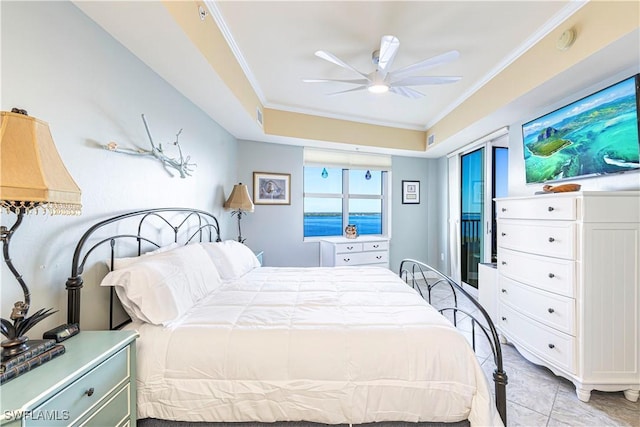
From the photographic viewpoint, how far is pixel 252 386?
130 cm

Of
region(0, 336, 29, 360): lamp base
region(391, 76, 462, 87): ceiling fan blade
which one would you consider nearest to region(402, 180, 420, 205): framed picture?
region(391, 76, 462, 87): ceiling fan blade

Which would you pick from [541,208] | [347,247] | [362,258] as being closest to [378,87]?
[541,208]

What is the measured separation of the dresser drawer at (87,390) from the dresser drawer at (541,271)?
2.73m

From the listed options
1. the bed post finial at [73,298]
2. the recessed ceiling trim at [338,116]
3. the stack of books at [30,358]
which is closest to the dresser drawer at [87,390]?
the stack of books at [30,358]

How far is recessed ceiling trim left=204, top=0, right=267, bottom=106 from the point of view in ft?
6.25

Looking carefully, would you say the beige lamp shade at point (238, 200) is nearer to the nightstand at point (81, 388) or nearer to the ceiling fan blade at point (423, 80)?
the ceiling fan blade at point (423, 80)

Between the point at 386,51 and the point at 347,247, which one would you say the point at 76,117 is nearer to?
the point at 386,51

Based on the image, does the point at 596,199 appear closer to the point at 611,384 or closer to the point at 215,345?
the point at 611,384

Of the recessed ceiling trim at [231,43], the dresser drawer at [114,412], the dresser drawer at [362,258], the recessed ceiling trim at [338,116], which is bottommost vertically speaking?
the dresser drawer at [114,412]

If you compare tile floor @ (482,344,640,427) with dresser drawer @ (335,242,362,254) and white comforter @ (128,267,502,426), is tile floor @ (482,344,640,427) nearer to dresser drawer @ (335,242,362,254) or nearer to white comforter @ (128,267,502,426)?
white comforter @ (128,267,502,426)

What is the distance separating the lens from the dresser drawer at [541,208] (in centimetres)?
195

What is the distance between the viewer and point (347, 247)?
164 inches

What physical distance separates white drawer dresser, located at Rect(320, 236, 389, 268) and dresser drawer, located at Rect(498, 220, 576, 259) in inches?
77.2

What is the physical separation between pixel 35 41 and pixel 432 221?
539 cm
